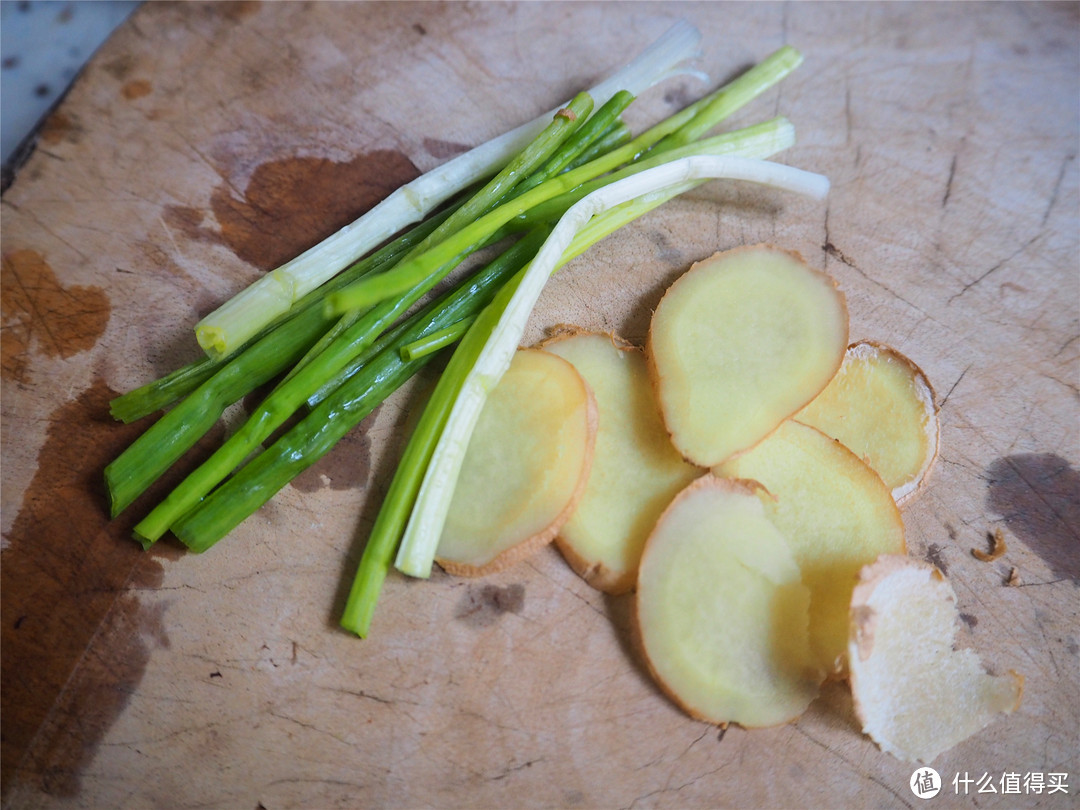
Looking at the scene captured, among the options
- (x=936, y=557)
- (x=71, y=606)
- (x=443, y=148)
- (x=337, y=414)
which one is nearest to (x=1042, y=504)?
(x=936, y=557)

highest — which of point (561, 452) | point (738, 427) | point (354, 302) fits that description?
point (354, 302)

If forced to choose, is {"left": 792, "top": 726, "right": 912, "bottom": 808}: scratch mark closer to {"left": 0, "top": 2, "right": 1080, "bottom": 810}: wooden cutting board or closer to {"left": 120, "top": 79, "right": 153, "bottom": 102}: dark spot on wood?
{"left": 0, "top": 2, "right": 1080, "bottom": 810}: wooden cutting board

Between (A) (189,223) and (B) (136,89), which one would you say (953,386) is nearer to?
(A) (189,223)

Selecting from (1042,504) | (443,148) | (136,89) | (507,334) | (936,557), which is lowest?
(1042,504)

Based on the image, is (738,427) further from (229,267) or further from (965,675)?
(229,267)

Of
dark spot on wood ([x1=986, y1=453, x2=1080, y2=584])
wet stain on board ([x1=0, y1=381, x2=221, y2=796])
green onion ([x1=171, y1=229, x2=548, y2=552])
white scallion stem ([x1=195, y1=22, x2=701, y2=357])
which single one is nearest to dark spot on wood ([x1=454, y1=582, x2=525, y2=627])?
green onion ([x1=171, y1=229, x2=548, y2=552])

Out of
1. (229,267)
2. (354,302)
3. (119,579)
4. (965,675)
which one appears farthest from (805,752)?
(229,267)
